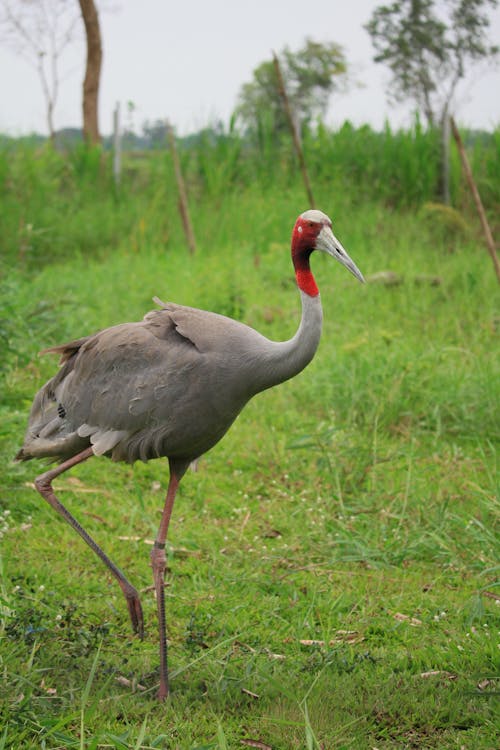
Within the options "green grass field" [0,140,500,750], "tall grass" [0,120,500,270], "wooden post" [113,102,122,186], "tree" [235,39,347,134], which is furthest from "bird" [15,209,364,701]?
"tree" [235,39,347,134]

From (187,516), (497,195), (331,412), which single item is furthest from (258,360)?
(497,195)

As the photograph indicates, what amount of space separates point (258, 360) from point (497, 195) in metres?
8.80

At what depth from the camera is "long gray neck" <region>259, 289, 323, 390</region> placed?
330 cm

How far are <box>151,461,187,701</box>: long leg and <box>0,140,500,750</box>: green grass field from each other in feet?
0.35

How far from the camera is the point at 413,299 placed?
8367 millimetres

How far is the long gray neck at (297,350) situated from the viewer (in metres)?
3.30

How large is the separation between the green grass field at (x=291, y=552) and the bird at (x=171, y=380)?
36 centimetres

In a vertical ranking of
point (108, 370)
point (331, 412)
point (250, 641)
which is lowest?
point (250, 641)

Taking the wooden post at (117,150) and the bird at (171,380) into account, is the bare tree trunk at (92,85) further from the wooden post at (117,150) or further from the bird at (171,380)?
the bird at (171,380)

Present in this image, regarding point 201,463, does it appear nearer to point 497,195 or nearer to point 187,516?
point 187,516

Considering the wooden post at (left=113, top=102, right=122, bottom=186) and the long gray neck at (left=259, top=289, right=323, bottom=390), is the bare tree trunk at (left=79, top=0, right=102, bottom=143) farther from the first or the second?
the long gray neck at (left=259, top=289, right=323, bottom=390)

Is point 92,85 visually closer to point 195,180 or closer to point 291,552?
point 195,180

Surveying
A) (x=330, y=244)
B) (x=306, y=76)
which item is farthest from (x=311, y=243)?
(x=306, y=76)

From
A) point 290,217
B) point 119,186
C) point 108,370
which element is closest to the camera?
point 108,370
